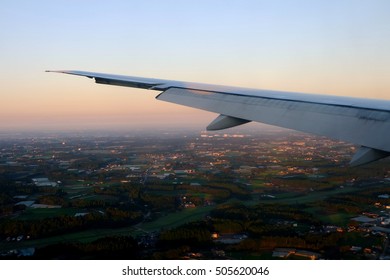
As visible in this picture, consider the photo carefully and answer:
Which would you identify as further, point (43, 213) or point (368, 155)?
point (43, 213)

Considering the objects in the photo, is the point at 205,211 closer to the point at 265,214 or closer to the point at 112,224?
the point at 265,214

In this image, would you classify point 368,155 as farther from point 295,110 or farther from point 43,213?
point 43,213

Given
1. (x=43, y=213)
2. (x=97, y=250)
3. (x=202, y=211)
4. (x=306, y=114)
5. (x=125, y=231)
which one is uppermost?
(x=306, y=114)

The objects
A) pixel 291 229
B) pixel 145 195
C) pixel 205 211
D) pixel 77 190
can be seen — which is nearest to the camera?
pixel 291 229

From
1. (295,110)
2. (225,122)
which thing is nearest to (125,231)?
(225,122)

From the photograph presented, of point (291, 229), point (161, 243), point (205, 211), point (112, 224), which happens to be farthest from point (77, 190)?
point (291, 229)

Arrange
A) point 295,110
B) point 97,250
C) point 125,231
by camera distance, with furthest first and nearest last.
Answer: point 125,231, point 97,250, point 295,110

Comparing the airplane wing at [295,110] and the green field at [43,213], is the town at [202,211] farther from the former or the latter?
the airplane wing at [295,110]
